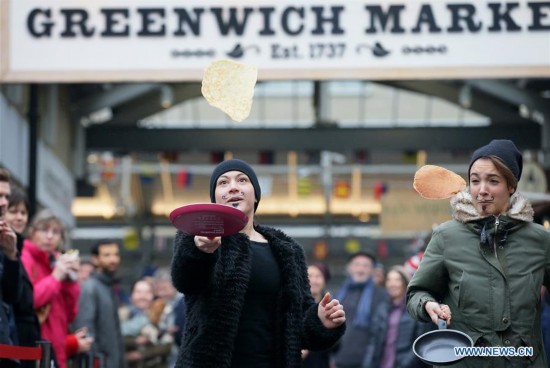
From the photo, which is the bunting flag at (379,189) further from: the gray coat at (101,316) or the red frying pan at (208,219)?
the red frying pan at (208,219)

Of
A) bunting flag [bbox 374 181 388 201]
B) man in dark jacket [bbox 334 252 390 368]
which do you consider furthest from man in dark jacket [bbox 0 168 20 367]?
bunting flag [bbox 374 181 388 201]

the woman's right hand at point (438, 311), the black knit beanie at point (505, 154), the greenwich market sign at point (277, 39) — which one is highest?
the greenwich market sign at point (277, 39)

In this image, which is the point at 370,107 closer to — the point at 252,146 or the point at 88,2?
the point at 252,146

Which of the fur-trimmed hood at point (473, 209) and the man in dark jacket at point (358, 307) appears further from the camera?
the man in dark jacket at point (358, 307)

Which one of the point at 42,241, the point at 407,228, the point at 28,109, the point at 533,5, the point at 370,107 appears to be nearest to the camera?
the point at 42,241

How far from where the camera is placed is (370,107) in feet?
97.3

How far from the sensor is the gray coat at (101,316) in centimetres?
1180

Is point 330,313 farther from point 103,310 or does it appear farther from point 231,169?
point 103,310

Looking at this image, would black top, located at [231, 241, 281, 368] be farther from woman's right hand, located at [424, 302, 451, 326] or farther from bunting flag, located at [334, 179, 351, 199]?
bunting flag, located at [334, 179, 351, 199]

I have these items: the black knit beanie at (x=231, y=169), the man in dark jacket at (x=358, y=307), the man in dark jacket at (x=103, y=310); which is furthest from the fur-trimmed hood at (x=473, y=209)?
the man in dark jacket at (x=358, y=307)

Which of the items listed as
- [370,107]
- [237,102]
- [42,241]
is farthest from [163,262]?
[237,102]

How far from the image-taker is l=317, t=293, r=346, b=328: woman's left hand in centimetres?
641

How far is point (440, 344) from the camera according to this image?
5.77 m

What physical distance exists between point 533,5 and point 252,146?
28.4 ft
